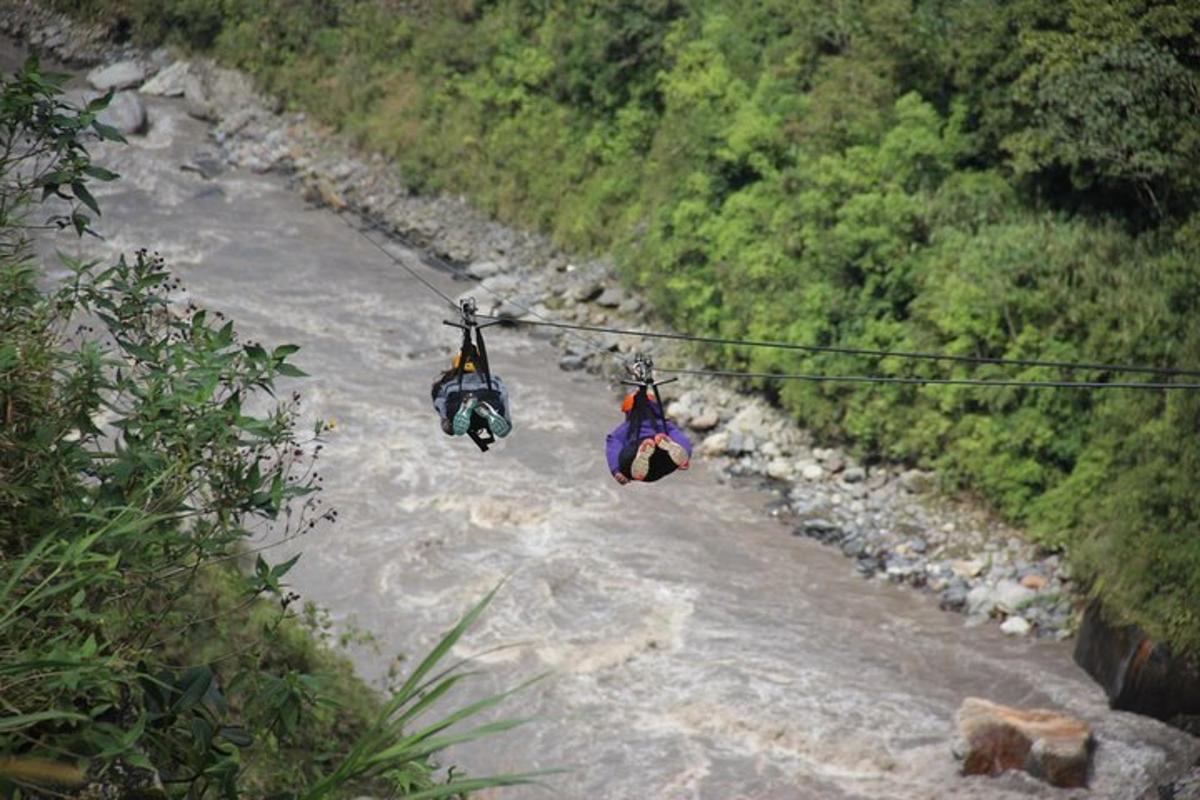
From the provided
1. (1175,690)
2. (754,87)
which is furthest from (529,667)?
(754,87)

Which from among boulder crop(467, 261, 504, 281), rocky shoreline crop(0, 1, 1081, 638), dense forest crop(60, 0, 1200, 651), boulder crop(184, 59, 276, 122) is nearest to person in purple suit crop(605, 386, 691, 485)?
rocky shoreline crop(0, 1, 1081, 638)

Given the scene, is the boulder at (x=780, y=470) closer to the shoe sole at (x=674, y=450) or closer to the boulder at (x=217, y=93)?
the shoe sole at (x=674, y=450)

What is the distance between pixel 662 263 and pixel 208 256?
6.64m

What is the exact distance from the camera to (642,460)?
21.9 ft

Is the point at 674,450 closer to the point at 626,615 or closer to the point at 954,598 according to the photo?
the point at 626,615

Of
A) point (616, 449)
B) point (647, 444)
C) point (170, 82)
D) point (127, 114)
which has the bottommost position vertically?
point (127, 114)

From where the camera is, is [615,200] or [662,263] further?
[615,200]

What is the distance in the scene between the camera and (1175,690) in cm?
1059

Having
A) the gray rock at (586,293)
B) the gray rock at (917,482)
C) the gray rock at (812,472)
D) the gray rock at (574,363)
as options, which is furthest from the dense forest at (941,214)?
the gray rock at (574,363)

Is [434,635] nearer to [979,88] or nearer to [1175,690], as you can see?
[1175,690]

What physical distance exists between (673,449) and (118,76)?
2179cm

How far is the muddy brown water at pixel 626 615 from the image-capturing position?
33.1ft

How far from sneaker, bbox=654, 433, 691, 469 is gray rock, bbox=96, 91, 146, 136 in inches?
747

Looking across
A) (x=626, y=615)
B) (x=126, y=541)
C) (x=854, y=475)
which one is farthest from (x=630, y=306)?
(x=126, y=541)
